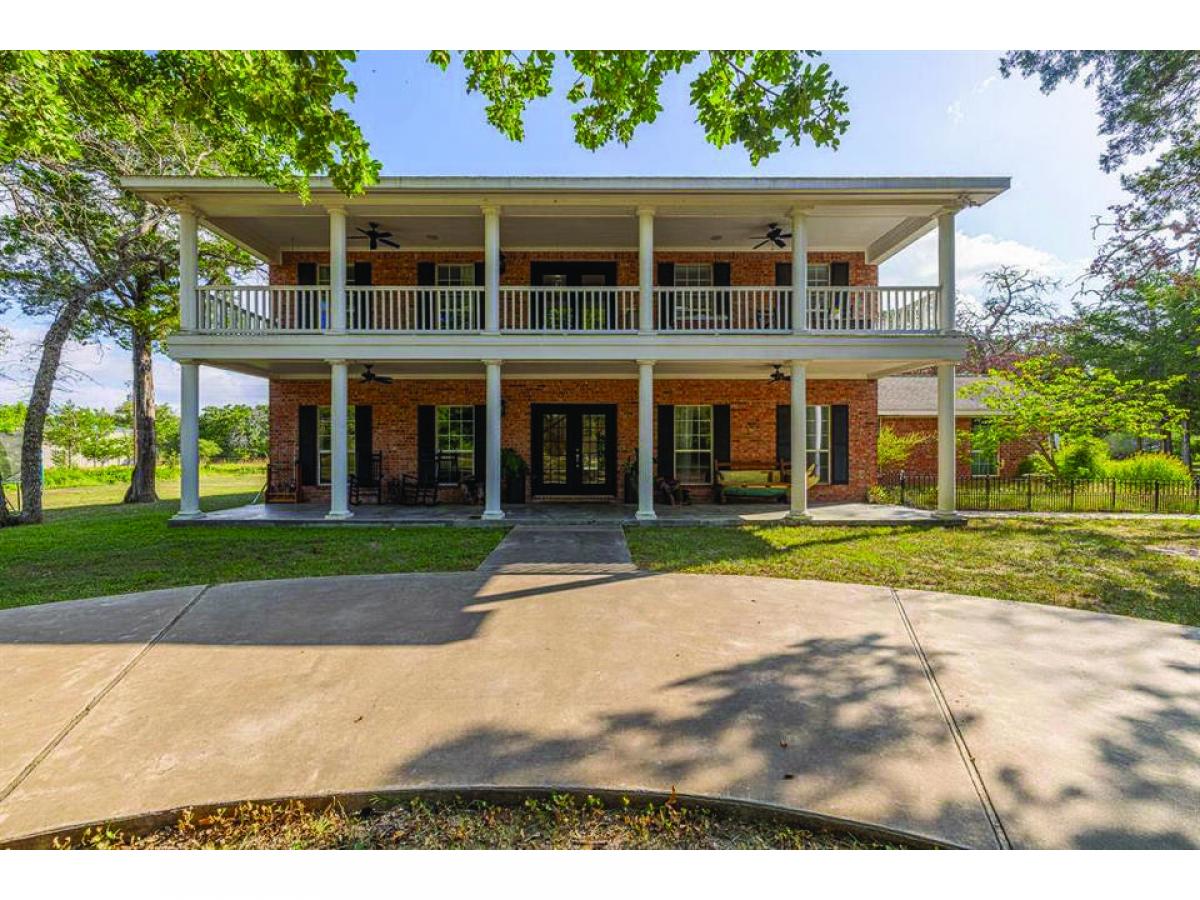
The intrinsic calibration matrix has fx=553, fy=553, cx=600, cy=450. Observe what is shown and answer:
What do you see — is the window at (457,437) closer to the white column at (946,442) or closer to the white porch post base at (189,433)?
the white porch post base at (189,433)

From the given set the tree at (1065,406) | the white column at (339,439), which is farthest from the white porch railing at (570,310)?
the tree at (1065,406)

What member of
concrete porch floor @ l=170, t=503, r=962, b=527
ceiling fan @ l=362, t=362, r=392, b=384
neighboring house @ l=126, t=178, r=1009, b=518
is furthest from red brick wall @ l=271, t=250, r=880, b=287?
concrete porch floor @ l=170, t=503, r=962, b=527

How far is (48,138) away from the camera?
24.3ft

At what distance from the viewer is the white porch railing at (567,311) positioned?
34.0 ft

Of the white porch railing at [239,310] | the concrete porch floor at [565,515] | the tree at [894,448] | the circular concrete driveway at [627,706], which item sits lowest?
the circular concrete driveway at [627,706]

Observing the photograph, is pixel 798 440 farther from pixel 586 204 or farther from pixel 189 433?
pixel 189 433

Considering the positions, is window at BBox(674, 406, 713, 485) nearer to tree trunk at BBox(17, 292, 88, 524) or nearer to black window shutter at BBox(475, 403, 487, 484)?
black window shutter at BBox(475, 403, 487, 484)

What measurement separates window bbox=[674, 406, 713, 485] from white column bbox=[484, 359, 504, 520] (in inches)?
198

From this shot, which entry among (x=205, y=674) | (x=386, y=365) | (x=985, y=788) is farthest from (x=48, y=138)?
(x=985, y=788)

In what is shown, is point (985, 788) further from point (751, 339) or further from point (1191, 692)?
point (751, 339)

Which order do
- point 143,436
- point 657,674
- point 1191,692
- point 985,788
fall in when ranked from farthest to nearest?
point 143,436 < point 657,674 < point 1191,692 < point 985,788

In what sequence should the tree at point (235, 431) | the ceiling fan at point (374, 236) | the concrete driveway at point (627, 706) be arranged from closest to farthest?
the concrete driveway at point (627, 706)
the ceiling fan at point (374, 236)
the tree at point (235, 431)

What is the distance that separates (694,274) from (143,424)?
55.3ft

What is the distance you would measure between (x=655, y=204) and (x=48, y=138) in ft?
29.0
